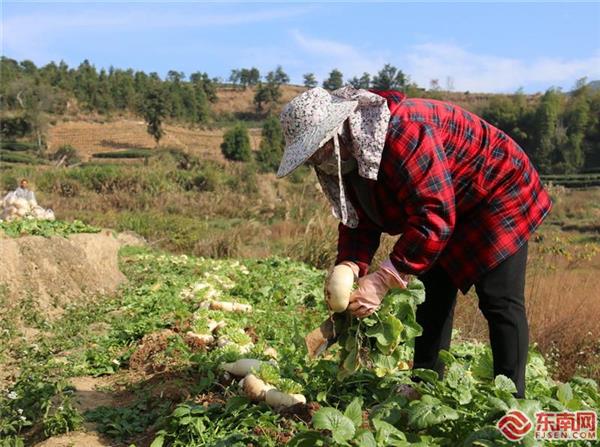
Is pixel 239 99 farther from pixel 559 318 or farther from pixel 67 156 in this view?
pixel 559 318

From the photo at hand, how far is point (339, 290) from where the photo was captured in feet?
7.45

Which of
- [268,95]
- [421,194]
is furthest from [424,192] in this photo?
[268,95]

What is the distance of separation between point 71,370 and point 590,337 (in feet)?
15.0

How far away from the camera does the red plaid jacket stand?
6.96 feet

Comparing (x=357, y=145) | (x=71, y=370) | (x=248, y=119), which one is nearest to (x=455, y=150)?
(x=357, y=145)

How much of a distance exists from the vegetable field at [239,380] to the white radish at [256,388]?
0.03 metres

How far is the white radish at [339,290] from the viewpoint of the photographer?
7.45ft

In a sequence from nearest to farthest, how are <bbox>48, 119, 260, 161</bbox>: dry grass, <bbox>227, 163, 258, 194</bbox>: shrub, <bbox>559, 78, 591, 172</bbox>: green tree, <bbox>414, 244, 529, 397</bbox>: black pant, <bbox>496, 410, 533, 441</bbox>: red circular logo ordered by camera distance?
<bbox>496, 410, 533, 441</bbox>: red circular logo < <bbox>414, 244, 529, 397</bbox>: black pant < <bbox>227, 163, 258, 194</bbox>: shrub < <bbox>559, 78, 591, 172</bbox>: green tree < <bbox>48, 119, 260, 161</bbox>: dry grass

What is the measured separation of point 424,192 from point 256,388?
3.94 feet

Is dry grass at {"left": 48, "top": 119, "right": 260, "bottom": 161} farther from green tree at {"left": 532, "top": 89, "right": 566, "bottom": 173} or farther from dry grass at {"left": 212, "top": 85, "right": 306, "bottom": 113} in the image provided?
green tree at {"left": 532, "top": 89, "right": 566, "bottom": 173}

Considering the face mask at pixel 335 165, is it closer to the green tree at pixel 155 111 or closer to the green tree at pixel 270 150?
the green tree at pixel 270 150

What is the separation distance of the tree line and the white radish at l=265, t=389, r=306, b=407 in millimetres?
34222

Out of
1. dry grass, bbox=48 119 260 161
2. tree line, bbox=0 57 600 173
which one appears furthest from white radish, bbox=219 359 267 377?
dry grass, bbox=48 119 260 161

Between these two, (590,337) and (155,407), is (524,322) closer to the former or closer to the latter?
(155,407)
